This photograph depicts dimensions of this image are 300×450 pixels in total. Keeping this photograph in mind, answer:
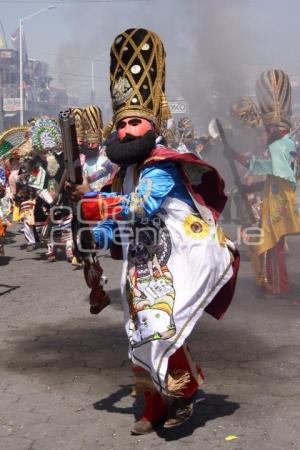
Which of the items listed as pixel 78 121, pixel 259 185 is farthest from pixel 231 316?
pixel 78 121

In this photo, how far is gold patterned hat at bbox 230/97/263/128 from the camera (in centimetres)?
1173

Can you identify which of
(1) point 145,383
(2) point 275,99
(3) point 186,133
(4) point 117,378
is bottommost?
(4) point 117,378

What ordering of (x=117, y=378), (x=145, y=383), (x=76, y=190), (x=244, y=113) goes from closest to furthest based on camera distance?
(x=76, y=190) → (x=145, y=383) → (x=117, y=378) → (x=244, y=113)

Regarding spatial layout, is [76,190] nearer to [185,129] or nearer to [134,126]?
[134,126]

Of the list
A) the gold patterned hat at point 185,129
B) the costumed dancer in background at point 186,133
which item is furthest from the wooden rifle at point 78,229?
the gold patterned hat at point 185,129

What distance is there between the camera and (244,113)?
38.7ft

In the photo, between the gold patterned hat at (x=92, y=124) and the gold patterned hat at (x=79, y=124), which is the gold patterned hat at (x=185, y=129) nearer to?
the gold patterned hat at (x=79, y=124)

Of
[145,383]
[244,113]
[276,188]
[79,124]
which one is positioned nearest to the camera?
[145,383]

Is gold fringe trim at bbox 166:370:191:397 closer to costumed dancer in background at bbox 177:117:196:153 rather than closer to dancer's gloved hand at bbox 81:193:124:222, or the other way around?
dancer's gloved hand at bbox 81:193:124:222

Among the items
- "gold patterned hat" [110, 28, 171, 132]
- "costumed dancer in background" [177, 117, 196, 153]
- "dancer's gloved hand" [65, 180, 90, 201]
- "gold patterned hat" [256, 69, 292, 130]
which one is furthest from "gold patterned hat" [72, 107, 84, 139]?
"dancer's gloved hand" [65, 180, 90, 201]

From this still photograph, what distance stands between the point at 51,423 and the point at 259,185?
4774mm

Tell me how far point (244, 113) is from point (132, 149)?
7.93m

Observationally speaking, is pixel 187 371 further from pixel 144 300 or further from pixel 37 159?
pixel 37 159

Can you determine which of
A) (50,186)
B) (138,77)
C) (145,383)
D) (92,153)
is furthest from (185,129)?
(145,383)
